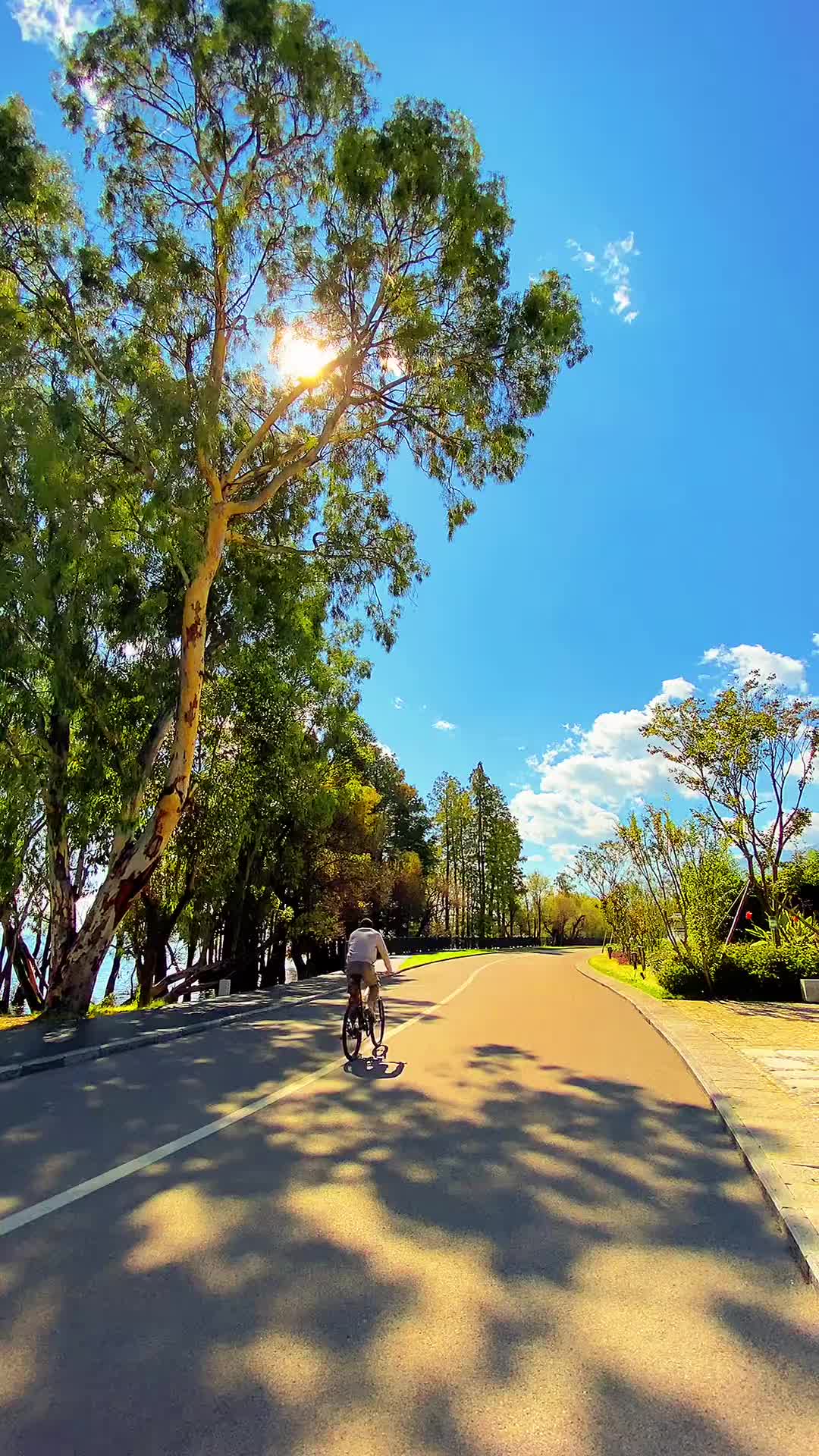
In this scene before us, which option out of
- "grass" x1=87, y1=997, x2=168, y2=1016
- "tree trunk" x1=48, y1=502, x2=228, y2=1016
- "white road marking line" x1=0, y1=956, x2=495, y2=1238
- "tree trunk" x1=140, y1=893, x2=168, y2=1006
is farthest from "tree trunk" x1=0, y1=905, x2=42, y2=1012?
"white road marking line" x1=0, y1=956, x2=495, y2=1238

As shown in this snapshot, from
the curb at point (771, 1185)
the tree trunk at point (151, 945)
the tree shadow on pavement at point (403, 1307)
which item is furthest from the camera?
the tree trunk at point (151, 945)

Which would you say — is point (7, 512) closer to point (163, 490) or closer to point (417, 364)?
point (163, 490)

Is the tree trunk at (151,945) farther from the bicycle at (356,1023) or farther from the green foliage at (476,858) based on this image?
the green foliage at (476,858)

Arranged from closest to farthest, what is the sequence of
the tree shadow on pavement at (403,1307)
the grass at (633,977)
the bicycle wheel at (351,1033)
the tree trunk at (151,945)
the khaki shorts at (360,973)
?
the tree shadow on pavement at (403,1307) < the bicycle wheel at (351,1033) < the khaki shorts at (360,973) < the grass at (633,977) < the tree trunk at (151,945)

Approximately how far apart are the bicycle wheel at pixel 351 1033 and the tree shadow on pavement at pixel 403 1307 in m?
3.93

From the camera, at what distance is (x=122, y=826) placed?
1598 cm

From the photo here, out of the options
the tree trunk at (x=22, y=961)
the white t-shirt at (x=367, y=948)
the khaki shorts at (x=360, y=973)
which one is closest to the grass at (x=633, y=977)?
the white t-shirt at (x=367, y=948)

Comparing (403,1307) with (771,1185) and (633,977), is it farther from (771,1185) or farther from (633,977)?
(633,977)

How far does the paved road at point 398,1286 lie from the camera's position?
2701 mm

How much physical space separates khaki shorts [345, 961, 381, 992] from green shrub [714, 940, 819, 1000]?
11516mm

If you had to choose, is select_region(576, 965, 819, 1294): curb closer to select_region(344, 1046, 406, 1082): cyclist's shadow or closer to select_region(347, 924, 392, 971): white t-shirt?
select_region(344, 1046, 406, 1082): cyclist's shadow

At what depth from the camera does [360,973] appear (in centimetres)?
1009

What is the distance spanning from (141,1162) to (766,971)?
15905 millimetres

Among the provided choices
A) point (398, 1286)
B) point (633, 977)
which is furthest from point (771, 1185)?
point (633, 977)
